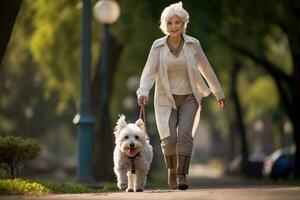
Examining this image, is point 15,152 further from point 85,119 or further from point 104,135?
point 104,135

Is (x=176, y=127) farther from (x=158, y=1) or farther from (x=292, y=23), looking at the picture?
(x=292, y=23)

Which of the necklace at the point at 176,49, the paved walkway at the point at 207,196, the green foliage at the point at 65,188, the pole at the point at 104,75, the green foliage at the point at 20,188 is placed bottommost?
the paved walkway at the point at 207,196

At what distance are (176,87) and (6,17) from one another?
10.1ft

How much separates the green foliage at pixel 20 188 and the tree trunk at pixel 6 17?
112 inches

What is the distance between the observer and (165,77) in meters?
12.1

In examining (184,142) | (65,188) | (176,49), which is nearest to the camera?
(184,142)

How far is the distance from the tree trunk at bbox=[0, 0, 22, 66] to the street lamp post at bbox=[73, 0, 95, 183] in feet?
17.9

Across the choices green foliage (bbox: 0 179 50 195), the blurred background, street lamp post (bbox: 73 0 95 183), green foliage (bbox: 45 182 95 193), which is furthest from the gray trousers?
street lamp post (bbox: 73 0 95 183)

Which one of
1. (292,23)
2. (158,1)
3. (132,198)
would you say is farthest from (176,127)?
(292,23)

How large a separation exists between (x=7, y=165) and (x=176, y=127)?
2919 millimetres

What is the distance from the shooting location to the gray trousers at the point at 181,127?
1204 cm

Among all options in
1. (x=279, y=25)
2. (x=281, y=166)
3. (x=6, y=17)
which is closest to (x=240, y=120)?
(x=281, y=166)

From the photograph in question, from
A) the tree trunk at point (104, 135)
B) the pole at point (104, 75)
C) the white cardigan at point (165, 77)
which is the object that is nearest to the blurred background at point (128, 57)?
the tree trunk at point (104, 135)

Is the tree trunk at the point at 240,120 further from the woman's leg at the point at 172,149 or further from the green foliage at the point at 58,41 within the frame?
the woman's leg at the point at 172,149
